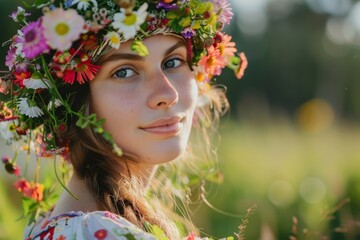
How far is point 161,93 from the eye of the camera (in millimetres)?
2846

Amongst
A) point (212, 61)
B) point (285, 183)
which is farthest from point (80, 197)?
point (285, 183)

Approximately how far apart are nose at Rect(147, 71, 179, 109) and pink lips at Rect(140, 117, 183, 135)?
6 cm

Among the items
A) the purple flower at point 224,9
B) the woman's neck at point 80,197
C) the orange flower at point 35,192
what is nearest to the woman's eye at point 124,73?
the woman's neck at point 80,197

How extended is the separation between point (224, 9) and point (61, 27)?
0.95 meters

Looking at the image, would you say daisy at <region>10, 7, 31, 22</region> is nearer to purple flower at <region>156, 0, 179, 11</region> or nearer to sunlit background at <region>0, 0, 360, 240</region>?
purple flower at <region>156, 0, 179, 11</region>

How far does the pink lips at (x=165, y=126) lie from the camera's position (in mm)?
2867

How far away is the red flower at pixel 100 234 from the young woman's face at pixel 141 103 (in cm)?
44

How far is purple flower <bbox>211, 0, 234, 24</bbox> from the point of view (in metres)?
3.20

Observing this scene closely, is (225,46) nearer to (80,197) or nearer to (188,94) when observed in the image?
(188,94)

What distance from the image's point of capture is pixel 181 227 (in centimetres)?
336

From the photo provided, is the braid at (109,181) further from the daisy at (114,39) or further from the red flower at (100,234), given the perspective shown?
the daisy at (114,39)

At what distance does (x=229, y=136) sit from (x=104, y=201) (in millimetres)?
5912

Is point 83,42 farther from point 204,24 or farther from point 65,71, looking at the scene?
point 204,24

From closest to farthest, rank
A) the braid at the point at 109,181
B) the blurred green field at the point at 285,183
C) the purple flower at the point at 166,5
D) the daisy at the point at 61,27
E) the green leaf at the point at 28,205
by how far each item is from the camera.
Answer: the daisy at the point at 61,27
the braid at the point at 109,181
the purple flower at the point at 166,5
the green leaf at the point at 28,205
the blurred green field at the point at 285,183
